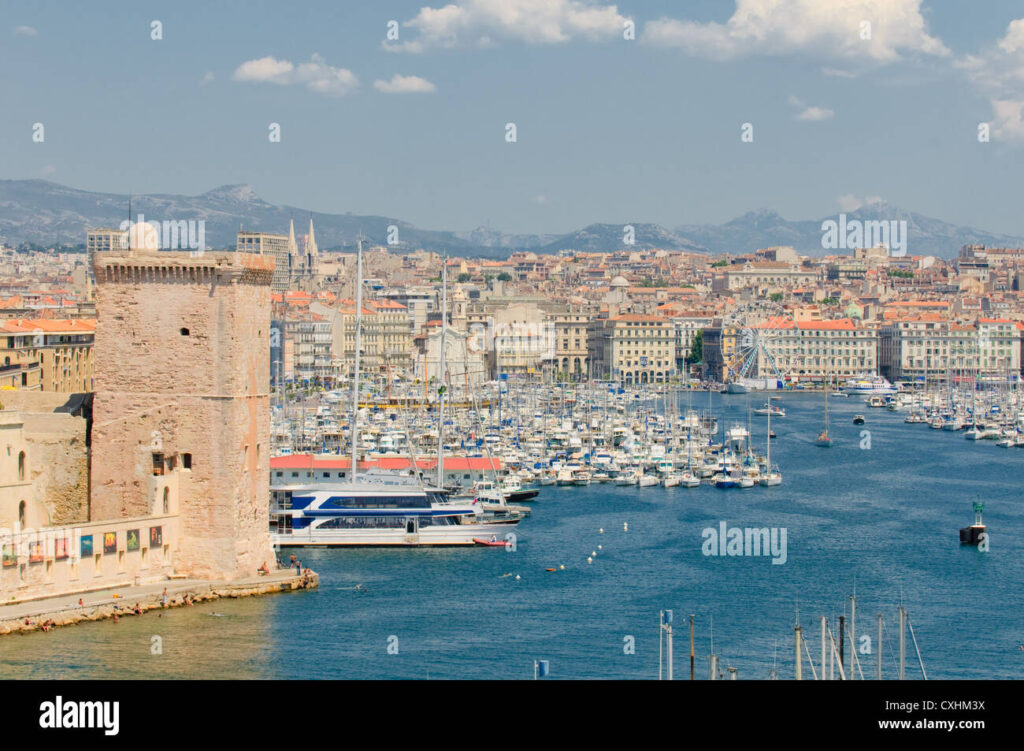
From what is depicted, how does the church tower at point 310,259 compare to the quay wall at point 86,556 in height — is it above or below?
Answer: above

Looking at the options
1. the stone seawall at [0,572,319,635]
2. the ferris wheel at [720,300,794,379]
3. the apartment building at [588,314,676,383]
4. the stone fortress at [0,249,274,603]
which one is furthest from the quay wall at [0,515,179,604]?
the apartment building at [588,314,676,383]

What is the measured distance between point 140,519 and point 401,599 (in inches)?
158

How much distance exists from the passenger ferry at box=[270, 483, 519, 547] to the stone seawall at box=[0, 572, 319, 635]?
6.07 meters

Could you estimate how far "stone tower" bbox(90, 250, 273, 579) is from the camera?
50.6ft

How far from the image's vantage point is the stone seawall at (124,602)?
529 inches

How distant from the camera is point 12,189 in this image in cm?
16038

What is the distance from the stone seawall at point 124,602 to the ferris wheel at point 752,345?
65479 mm

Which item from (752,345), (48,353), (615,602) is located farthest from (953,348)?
(615,602)

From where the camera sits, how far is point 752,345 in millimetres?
81688

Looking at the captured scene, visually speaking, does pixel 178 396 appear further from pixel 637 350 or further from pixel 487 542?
pixel 637 350

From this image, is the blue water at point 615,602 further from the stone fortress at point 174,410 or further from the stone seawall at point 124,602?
the stone fortress at point 174,410

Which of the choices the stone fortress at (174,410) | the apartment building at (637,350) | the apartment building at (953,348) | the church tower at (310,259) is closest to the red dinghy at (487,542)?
the stone fortress at (174,410)
